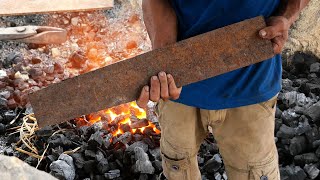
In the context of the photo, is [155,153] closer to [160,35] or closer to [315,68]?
[160,35]

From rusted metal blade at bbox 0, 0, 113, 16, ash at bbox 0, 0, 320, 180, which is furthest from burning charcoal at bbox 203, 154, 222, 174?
rusted metal blade at bbox 0, 0, 113, 16

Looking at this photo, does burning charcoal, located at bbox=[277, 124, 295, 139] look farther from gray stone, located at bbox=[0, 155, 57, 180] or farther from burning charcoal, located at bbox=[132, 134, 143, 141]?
gray stone, located at bbox=[0, 155, 57, 180]

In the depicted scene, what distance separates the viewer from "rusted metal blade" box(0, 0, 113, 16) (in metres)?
5.23

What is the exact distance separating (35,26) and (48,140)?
1.51m

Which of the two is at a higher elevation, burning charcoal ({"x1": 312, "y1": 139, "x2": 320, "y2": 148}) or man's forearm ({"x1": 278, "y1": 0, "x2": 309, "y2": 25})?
man's forearm ({"x1": 278, "y1": 0, "x2": 309, "y2": 25})

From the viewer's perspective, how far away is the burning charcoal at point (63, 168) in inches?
143

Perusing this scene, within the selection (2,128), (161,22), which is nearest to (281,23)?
(161,22)

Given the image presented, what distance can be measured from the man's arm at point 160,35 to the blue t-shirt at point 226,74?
0.06 metres

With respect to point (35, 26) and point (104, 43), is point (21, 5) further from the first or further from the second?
point (104, 43)

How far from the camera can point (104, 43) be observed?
507 centimetres

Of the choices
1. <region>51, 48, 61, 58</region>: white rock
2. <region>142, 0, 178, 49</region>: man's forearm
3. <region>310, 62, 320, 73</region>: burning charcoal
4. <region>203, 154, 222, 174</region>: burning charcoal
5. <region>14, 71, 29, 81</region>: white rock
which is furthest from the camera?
<region>51, 48, 61, 58</region>: white rock

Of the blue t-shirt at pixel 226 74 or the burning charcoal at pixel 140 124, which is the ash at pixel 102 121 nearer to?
the burning charcoal at pixel 140 124

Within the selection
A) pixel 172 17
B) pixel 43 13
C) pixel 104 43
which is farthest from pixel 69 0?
pixel 172 17

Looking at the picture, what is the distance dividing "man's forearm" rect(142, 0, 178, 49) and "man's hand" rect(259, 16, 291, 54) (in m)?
0.48
